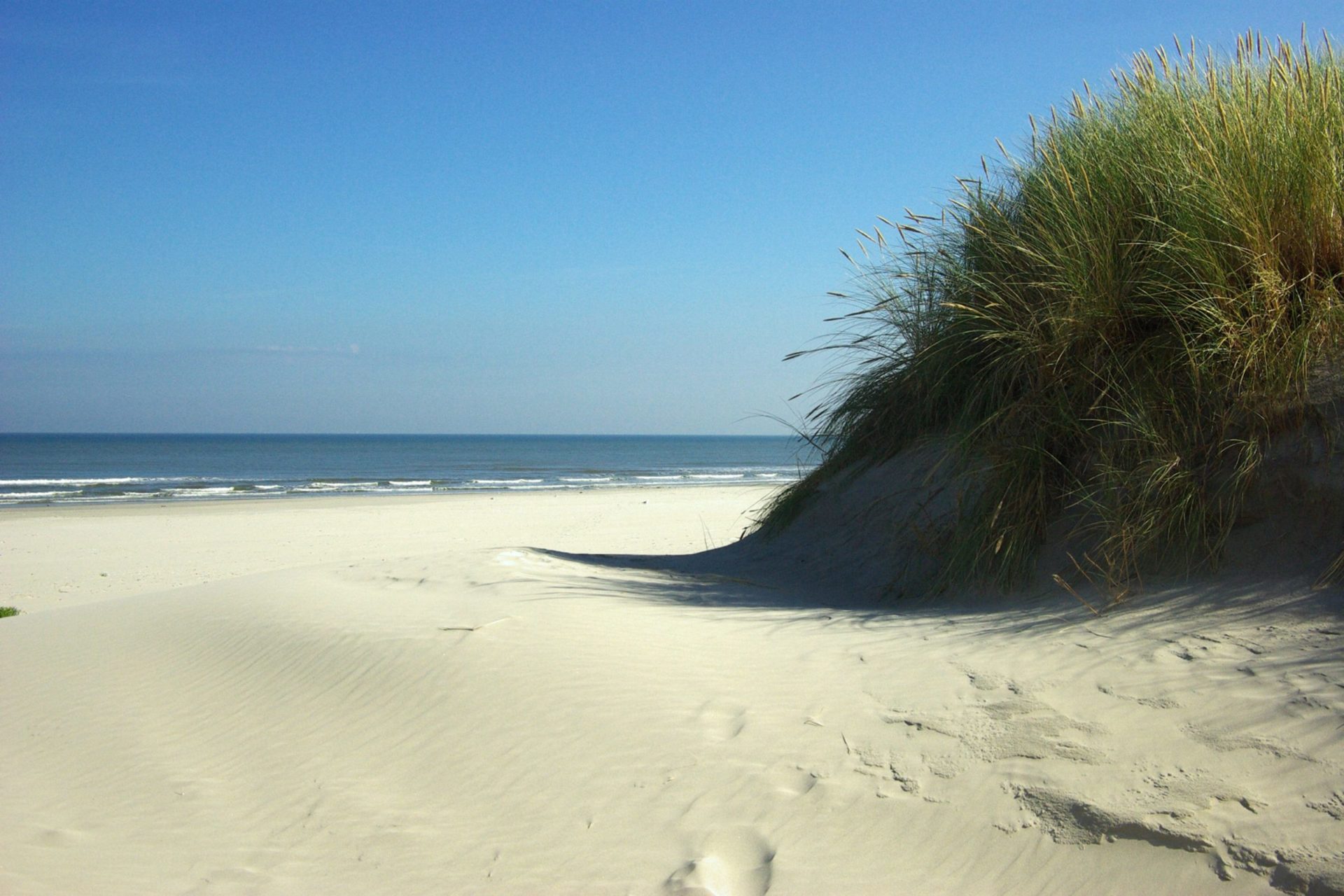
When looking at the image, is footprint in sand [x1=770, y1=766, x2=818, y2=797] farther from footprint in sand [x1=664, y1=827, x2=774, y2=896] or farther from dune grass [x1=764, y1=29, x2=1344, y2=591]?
dune grass [x1=764, y1=29, x2=1344, y2=591]

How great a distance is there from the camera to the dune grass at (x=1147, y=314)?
3.90 metres

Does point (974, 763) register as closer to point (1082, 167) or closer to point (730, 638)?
point (730, 638)

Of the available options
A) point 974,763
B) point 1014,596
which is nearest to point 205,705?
point 974,763

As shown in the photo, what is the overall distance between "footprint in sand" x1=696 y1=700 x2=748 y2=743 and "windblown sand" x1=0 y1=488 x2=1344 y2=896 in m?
0.01

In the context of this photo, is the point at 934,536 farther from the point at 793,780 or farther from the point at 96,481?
the point at 96,481

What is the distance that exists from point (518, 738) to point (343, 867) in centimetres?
80

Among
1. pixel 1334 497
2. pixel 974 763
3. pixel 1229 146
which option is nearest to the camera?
pixel 974 763

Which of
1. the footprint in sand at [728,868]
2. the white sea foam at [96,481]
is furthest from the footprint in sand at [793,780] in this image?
the white sea foam at [96,481]

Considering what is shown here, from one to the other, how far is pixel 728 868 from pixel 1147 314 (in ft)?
11.2

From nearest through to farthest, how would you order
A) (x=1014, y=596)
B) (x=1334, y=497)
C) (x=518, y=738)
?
(x=518, y=738) → (x=1334, y=497) → (x=1014, y=596)

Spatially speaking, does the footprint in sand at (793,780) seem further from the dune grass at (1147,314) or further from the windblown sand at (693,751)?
the dune grass at (1147,314)

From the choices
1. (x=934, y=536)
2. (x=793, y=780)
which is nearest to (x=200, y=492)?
(x=934, y=536)

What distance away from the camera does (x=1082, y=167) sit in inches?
187

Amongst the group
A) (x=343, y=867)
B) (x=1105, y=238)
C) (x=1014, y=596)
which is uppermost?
(x=1105, y=238)
